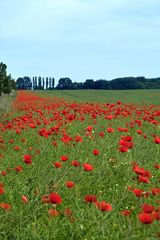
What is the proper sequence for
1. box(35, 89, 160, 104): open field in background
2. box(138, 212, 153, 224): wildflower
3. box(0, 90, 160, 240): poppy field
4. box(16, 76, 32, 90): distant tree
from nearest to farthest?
box(138, 212, 153, 224): wildflower
box(0, 90, 160, 240): poppy field
box(35, 89, 160, 104): open field in background
box(16, 76, 32, 90): distant tree

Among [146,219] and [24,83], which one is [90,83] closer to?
[24,83]

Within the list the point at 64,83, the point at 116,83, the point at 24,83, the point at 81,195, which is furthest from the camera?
the point at 24,83

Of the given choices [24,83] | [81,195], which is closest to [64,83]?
[24,83]

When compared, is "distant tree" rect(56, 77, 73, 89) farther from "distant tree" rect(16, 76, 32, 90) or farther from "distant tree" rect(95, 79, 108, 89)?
"distant tree" rect(16, 76, 32, 90)

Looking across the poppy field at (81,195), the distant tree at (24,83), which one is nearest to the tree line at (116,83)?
the distant tree at (24,83)

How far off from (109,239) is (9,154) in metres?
5.11

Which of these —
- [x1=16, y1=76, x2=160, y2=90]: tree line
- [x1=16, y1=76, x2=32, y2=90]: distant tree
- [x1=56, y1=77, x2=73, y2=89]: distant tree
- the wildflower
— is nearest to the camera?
the wildflower

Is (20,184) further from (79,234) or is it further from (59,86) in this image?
(59,86)

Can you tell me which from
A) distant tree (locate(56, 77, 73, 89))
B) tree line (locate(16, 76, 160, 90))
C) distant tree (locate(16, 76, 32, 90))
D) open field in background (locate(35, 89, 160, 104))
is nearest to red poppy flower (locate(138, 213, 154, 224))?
open field in background (locate(35, 89, 160, 104))

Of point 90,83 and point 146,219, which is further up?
point 146,219

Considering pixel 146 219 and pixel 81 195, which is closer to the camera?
pixel 146 219

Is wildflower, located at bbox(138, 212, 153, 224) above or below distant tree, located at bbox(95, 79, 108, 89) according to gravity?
above

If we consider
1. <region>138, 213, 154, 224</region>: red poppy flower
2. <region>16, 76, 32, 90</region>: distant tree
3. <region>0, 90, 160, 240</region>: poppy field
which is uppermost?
<region>138, 213, 154, 224</region>: red poppy flower

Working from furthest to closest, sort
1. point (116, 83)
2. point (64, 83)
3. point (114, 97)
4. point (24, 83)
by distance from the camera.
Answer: point (24, 83)
point (64, 83)
point (116, 83)
point (114, 97)
